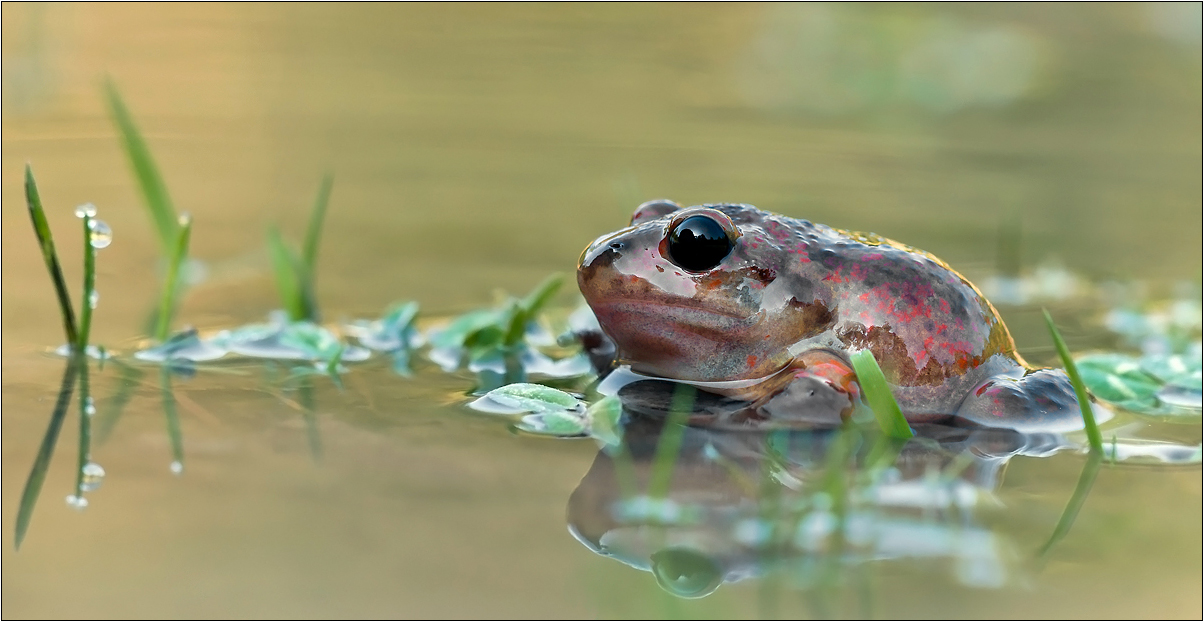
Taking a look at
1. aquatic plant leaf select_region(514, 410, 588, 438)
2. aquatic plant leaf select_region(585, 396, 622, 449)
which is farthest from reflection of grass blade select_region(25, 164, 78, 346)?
aquatic plant leaf select_region(585, 396, 622, 449)

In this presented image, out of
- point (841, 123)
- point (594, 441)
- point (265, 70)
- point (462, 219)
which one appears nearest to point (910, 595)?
point (594, 441)

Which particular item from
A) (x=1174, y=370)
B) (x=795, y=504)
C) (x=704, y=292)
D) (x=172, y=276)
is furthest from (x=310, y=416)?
(x=1174, y=370)

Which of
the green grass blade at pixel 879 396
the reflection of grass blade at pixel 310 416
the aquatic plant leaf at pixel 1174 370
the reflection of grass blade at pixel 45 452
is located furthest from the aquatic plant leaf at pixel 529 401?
the aquatic plant leaf at pixel 1174 370

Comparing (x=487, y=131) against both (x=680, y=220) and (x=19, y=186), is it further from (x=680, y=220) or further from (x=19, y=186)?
(x=680, y=220)

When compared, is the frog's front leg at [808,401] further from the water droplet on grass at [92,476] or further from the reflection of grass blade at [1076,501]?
the water droplet on grass at [92,476]

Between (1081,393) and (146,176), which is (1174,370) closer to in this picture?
(1081,393)

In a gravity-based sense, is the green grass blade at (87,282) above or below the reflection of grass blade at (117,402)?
above

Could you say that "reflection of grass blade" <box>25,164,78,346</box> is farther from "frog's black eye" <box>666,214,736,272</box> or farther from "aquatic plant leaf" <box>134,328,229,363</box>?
"frog's black eye" <box>666,214,736,272</box>
